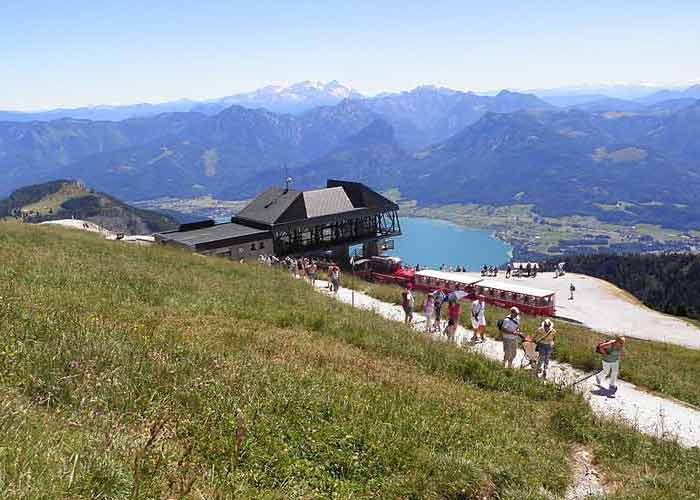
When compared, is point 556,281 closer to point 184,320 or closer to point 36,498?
point 184,320

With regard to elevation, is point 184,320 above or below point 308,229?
above

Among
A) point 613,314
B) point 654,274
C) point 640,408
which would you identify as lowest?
point 654,274

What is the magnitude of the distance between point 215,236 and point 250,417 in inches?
1408

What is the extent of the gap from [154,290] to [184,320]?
3.80 metres

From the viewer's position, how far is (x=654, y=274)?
Result: 103688 mm

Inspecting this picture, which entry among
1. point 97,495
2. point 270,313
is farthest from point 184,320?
point 97,495

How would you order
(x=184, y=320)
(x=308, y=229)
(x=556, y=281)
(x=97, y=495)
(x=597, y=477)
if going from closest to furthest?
(x=97, y=495) < (x=597, y=477) < (x=184, y=320) < (x=308, y=229) < (x=556, y=281)

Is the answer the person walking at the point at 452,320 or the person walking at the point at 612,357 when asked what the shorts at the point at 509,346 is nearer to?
the person walking at the point at 612,357

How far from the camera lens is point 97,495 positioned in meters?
4.27

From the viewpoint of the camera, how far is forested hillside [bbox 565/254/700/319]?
91875 mm

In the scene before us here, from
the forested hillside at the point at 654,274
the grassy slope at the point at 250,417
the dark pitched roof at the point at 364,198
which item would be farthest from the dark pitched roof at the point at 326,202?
the forested hillside at the point at 654,274

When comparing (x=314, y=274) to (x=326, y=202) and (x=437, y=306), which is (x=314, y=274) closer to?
(x=437, y=306)

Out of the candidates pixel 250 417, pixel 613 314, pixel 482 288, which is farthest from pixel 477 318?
pixel 613 314

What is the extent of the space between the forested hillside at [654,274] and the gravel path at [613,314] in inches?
1329
